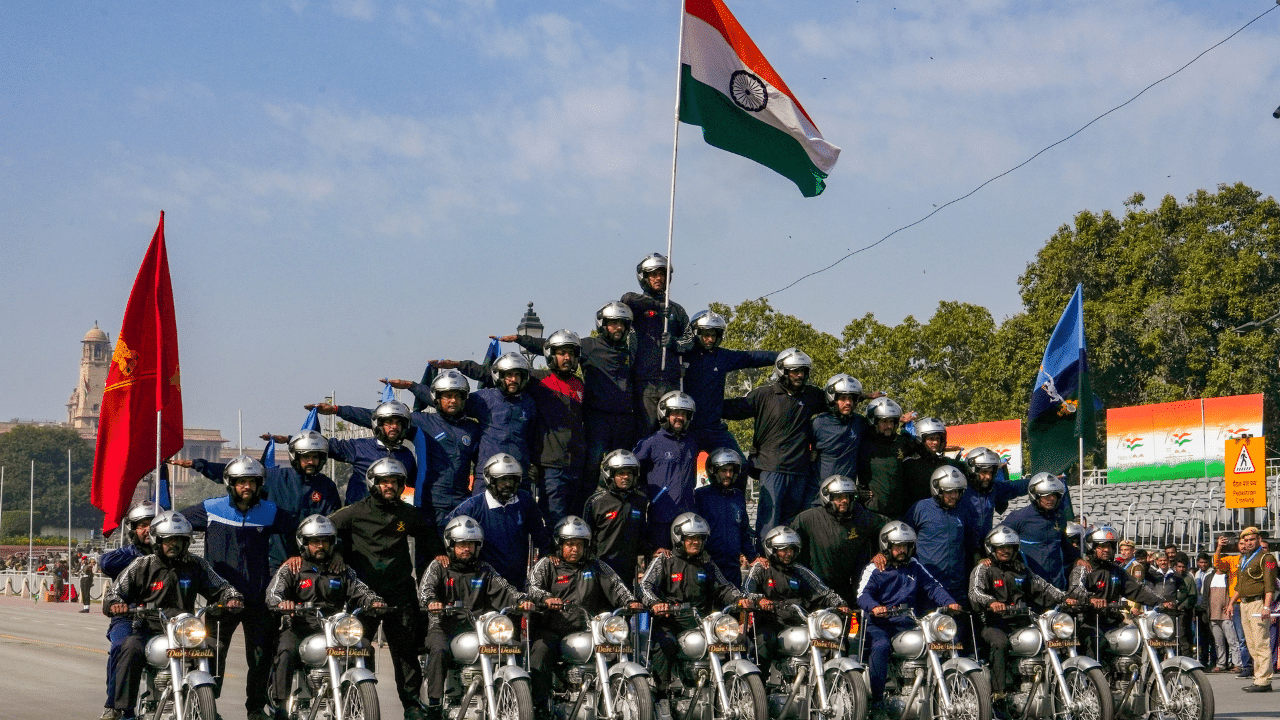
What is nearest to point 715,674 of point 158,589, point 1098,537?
point 158,589

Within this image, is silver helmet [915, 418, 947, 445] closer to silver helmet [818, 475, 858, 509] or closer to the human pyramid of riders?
the human pyramid of riders

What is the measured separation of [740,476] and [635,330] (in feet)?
5.85

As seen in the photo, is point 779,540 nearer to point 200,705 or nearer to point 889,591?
point 889,591

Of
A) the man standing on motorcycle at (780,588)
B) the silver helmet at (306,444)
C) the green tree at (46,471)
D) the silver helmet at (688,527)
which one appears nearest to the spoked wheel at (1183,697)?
the man standing on motorcycle at (780,588)

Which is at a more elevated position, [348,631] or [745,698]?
[348,631]

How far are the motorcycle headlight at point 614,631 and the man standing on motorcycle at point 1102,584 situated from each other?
4567mm

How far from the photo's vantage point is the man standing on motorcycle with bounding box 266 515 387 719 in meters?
11.2

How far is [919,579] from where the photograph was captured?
12805 millimetres

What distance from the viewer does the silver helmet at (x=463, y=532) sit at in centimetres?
1144

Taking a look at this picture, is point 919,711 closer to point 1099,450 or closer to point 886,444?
point 886,444

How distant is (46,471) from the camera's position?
133 metres

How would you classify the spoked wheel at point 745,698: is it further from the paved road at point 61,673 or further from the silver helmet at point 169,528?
the paved road at point 61,673

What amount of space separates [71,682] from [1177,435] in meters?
23.0

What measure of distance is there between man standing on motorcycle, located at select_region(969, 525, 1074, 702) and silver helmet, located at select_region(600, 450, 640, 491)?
3.09m
